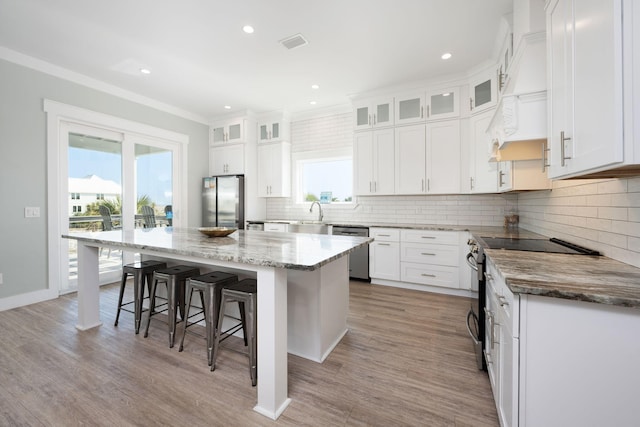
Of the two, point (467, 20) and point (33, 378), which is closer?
point (33, 378)

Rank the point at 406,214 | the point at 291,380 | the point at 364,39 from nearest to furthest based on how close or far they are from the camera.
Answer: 1. the point at 291,380
2. the point at 364,39
3. the point at 406,214

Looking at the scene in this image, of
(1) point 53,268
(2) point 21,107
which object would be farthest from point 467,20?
(1) point 53,268

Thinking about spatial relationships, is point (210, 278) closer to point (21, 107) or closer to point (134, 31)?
point (134, 31)

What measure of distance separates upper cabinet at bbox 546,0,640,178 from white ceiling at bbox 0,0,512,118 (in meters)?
1.37

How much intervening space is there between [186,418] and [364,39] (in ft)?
11.3

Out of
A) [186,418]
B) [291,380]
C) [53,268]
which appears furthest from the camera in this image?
[53,268]

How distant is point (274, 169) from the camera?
16.7 ft

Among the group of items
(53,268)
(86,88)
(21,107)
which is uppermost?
(86,88)

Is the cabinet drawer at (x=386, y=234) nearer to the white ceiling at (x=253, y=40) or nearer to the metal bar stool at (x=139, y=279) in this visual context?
→ the white ceiling at (x=253, y=40)

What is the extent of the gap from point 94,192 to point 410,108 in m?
4.67

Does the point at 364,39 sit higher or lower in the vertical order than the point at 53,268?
higher

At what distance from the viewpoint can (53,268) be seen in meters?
3.39

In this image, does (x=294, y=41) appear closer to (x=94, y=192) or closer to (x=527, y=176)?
(x=527, y=176)

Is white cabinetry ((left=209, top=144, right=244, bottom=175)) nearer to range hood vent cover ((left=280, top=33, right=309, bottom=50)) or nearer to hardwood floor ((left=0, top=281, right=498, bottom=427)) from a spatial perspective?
range hood vent cover ((left=280, top=33, right=309, bottom=50))
